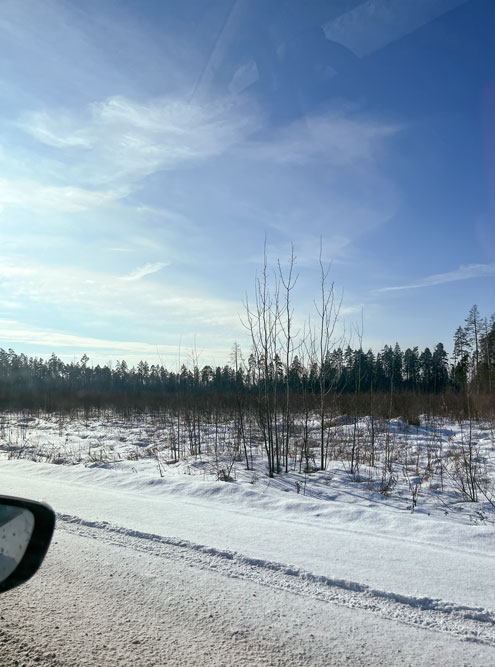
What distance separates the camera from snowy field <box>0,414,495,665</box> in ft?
9.72

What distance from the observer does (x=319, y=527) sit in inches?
179

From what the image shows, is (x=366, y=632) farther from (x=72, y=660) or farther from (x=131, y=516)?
(x=131, y=516)

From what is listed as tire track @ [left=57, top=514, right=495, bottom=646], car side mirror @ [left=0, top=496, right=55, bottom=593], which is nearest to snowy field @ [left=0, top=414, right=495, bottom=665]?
tire track @ [left=57, top=514, right=495, bottom=646]

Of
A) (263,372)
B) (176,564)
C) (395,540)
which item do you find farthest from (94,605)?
(263,372)

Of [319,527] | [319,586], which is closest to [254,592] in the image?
[319,586]

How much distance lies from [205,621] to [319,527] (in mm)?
2176

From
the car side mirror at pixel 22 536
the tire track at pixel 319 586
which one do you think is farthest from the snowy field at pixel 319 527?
the car side mirror at pixel 22 536

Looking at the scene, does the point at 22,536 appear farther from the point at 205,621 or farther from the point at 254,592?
the point at 254,592

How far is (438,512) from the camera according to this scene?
17.8 ft

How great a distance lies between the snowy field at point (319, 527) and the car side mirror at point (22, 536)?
2.16m

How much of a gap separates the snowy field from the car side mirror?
7.08 ft

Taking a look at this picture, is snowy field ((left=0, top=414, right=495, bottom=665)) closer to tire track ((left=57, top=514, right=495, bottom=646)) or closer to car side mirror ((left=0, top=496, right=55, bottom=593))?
tire track ((left=57, top=514, right=495, bottom=646))

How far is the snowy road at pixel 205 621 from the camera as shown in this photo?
2268 millimetres

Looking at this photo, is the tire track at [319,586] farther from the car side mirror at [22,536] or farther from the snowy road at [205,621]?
the car side mirror at [22,536]
